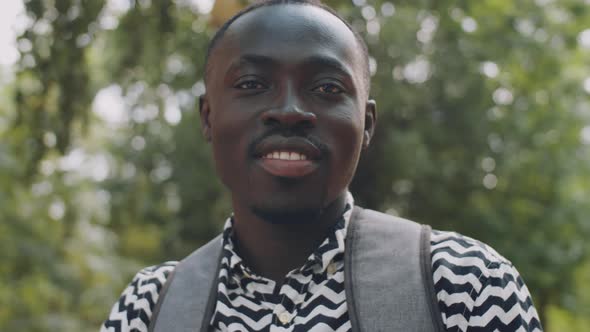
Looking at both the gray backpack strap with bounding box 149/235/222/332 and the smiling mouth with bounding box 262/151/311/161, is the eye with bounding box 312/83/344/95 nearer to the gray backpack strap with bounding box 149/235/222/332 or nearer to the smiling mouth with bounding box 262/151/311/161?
the smiling mouth with bounding box 262/151/311/161

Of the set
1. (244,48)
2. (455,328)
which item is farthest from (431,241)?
(244,48)

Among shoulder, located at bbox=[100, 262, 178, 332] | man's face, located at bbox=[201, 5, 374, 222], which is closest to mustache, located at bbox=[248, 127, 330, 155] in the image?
man's face, located at bbox=[201, 5, 374, 222]

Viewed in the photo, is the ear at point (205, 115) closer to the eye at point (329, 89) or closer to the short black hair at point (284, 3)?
the short black hair at point (284, 3)

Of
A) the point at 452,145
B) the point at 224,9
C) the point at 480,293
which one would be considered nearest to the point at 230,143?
the point at 480,293

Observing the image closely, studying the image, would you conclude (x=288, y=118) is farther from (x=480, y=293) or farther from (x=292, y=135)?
(x=480, y=293)

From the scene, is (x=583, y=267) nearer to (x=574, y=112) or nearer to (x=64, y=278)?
(x=574, y=112)

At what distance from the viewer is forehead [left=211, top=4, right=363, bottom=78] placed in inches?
78.6

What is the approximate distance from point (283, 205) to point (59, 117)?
9.66 ft

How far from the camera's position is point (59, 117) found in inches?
176

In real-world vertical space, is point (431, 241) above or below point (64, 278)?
above

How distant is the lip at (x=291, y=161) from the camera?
6.34 feet

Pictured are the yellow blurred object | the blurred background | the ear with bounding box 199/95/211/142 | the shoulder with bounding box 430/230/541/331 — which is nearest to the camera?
the shoulder with bounding box 430/230/541/331

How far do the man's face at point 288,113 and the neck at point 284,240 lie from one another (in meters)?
0.08

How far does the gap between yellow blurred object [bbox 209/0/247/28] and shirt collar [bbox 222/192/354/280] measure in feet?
5.54
